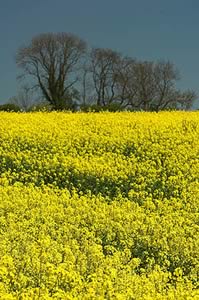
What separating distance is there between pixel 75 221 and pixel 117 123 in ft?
31.0

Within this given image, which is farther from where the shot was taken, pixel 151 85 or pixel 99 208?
pixel 151 85

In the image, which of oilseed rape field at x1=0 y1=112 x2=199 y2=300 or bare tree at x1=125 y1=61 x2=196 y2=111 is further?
bare tree at x1=125 y1=61 x2=196 y2=111

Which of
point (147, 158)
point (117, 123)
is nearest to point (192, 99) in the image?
point (117, 123)

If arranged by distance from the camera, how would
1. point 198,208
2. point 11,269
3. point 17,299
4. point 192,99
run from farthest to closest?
point 192,99
point 198,208
point 11,269
point 17,299

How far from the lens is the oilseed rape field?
24.2 feet

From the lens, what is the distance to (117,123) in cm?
2019

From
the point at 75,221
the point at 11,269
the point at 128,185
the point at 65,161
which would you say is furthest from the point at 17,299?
the point at 65,161

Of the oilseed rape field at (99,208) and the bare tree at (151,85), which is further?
the bare tree at (151,85)

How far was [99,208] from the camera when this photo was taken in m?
11.7

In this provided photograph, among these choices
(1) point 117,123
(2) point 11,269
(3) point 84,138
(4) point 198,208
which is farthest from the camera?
Result: (1) point 117,123

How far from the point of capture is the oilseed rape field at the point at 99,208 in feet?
24.2

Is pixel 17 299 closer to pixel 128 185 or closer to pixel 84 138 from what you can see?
pixel 128 185

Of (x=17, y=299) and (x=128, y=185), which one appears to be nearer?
(x=17, y=299)

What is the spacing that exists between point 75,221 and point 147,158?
568 cm
